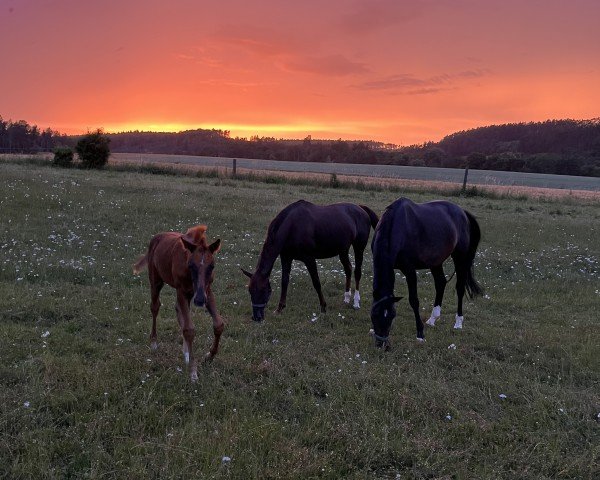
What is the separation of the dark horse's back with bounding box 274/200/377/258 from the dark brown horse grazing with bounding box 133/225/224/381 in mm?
2555

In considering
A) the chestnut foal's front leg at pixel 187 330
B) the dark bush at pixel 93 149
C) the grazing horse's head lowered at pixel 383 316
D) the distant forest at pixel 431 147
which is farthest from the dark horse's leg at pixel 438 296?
the distant forest at pixel 431 147

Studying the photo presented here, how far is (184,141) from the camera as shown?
88625mm

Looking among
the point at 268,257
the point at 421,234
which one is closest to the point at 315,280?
the point at 268,257

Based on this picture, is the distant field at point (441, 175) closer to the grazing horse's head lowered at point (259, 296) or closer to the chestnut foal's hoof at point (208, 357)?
the grazing horse's head lowered at point (259, 296)

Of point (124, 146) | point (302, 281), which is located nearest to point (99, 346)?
point (302, 281)

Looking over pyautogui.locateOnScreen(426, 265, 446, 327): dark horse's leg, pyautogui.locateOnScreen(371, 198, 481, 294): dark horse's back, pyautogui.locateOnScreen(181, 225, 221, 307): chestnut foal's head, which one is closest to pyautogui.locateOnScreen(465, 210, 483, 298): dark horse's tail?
pyautogui.locateOnScreen(371, 198, 481, 294): dark horse's back

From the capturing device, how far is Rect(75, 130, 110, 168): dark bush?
1254 inches

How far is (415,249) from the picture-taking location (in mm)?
7531

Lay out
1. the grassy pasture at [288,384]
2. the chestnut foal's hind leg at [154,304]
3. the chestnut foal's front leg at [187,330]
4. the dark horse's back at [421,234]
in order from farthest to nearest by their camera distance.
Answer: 1. the dark horse's back at [421,234]
2. the chestnut foal's hind leg at [154,304]
3. the chestnut foal's front leg at [187,330]
4. the grassy pasture at [288,384]

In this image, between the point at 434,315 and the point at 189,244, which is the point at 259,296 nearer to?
the point at 189,244

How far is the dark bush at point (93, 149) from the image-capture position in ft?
104

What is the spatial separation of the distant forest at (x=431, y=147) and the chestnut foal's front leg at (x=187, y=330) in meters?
73.1

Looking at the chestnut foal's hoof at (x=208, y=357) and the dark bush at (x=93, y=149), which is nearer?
the chestnut foal's hoof at (x=208, y=357)

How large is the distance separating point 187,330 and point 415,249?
13.0 ft
